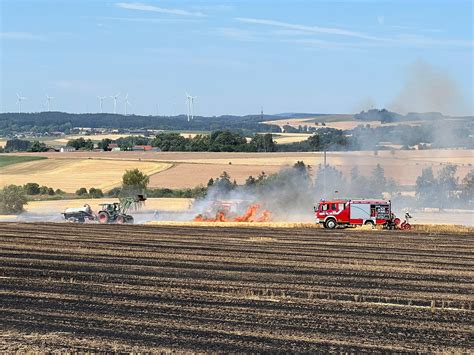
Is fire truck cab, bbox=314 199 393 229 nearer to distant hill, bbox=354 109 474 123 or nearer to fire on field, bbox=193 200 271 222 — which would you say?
fire on field, bbox=193 200 271 222

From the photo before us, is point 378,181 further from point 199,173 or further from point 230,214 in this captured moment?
point 199,173

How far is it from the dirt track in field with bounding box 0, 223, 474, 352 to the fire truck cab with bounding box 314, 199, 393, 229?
13473 millimetres

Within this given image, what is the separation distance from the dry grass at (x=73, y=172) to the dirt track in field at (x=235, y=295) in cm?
8185

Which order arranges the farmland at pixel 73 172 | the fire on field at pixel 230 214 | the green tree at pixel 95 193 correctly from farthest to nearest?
the farmland at pixel 73 172 → the green tree at pixel 95 193 → the fire on field at pixel 230 214

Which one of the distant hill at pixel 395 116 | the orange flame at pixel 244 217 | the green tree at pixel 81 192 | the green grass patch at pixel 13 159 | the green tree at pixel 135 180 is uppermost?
the distant hill at pixel 395 116

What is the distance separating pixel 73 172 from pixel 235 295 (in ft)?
398

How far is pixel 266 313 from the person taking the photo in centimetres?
2959

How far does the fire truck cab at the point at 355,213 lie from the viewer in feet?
229

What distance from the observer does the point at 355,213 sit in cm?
7038

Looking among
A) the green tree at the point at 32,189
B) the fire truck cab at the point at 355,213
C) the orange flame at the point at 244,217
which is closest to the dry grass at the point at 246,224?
the fire truck cab at the point at 355,213

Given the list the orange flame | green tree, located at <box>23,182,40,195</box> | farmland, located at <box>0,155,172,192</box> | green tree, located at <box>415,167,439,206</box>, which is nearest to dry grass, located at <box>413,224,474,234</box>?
the orange flame

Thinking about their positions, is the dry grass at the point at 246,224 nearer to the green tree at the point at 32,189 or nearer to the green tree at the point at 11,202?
the green tree at the point at 11,202

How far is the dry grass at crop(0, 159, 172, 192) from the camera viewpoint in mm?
136500

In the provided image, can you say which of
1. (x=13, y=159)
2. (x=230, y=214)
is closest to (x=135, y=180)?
(x=230, y=214)
